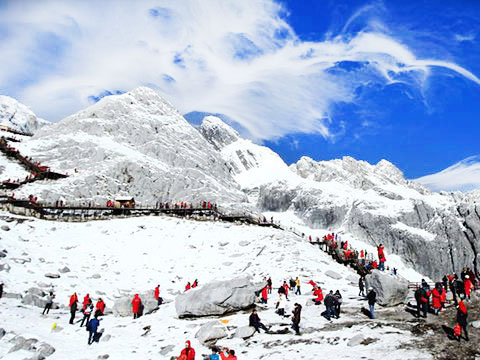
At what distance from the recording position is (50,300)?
21469 mm

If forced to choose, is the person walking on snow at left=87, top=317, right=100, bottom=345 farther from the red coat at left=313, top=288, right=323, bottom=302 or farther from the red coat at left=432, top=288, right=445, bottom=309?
the red coat at left=432, top=288, right=445, bottom=309

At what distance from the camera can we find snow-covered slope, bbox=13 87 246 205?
245 ft

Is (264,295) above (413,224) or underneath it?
underneath

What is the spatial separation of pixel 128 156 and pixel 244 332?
76.7 metres

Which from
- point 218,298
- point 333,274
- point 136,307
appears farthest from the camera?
point 333,274

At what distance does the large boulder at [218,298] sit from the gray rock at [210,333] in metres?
2.68

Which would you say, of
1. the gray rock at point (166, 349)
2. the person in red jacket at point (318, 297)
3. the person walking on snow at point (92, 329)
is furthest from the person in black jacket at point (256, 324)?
the person walking on snow at point (92, 329)

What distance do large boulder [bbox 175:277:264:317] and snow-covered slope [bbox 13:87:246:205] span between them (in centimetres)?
4517

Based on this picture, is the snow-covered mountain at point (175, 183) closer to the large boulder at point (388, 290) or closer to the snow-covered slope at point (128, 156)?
the snow-covered slope at point (128, 156)

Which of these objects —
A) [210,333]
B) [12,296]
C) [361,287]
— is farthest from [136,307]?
[361,287]

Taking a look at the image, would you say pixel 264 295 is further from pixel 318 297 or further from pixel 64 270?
pixel 64 270

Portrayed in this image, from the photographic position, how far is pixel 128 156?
286 ft

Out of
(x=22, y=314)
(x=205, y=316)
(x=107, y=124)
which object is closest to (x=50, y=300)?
(x=22, y=314)

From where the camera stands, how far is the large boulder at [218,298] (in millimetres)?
20984
